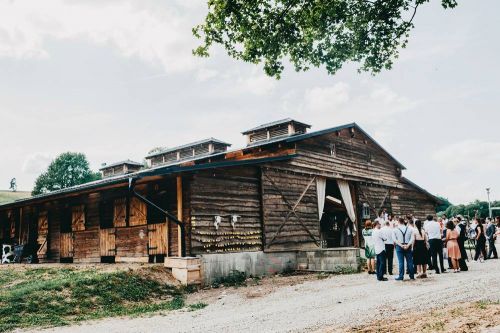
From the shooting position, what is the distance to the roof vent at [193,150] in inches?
1188

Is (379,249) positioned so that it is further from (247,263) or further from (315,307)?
(247,263)

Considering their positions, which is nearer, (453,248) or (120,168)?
(453,248)

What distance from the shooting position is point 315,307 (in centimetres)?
903

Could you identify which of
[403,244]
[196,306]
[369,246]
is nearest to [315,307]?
[196,306]

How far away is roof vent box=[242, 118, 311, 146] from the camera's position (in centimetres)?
2422

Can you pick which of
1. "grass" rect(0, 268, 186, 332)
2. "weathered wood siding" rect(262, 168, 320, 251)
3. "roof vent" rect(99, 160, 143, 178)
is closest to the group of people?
"weathered wood siding" rect(262, 168, 320, 251)

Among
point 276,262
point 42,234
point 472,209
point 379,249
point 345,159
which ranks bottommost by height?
point 276,262

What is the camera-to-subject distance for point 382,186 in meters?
25.0

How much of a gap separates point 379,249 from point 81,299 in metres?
8.03

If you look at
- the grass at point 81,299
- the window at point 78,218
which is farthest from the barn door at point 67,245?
the grass at point 81,299

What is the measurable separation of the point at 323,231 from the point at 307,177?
4720 millimetres

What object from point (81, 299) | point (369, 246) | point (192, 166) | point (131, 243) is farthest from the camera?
point (131, 243)

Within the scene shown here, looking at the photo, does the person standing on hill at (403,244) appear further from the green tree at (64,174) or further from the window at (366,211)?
the green tree at (64,174)

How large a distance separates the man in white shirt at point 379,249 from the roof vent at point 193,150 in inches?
707
